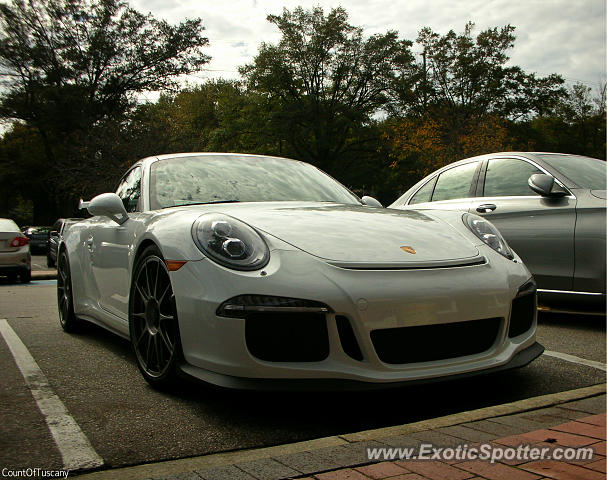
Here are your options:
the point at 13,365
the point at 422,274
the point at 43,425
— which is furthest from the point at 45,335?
the point at 422,274

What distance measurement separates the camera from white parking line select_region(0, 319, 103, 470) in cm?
240

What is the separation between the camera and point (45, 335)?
207 inches

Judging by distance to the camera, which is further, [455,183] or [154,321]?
[455,183]

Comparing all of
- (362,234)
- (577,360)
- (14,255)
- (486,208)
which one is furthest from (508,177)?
(14,255)

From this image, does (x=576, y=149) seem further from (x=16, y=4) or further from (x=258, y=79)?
(x=16, y=4)

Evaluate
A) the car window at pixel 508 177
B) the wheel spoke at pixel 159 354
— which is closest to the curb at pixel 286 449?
the wheel spoke at pixel 159 354

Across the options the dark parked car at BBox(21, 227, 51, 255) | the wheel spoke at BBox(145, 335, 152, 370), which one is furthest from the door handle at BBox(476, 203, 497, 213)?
the dark parked car at BBox(21, 227, 51, 255)

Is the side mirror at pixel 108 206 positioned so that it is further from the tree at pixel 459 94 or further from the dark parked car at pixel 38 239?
the tree at pixel 459 94

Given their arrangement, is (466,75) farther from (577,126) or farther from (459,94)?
(577,126)

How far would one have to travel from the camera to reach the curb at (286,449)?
2234mm

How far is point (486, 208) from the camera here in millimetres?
6035


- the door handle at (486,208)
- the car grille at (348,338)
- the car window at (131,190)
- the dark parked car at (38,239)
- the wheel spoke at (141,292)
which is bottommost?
the dark parked car at (38,239)

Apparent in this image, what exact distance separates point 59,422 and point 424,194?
185 inches

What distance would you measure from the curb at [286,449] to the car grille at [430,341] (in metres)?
0.28
